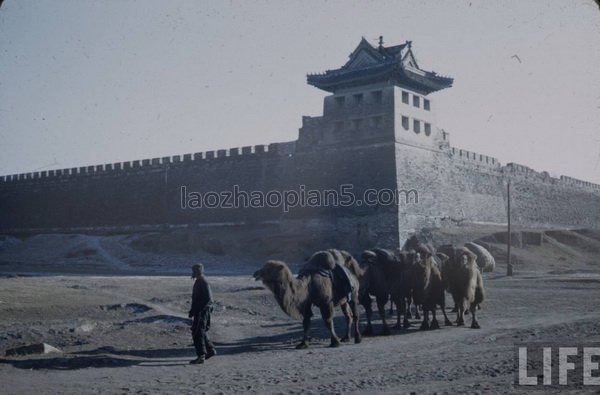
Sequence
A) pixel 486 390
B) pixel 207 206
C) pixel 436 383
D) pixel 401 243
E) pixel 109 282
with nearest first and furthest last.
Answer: pixel 486 390 < pixel 436 383 < pixel 109 282 < pixel 401 243 < pixel 207 206

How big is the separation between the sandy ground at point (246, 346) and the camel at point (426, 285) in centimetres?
41

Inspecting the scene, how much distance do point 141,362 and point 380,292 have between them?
429cm

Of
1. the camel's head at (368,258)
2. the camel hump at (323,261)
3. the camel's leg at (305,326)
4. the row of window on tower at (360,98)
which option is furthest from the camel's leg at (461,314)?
the row of window on tower at (360,98)

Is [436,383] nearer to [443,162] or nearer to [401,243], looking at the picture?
[401,243]

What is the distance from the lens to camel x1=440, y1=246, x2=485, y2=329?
10102 mm

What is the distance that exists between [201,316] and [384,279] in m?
3.83

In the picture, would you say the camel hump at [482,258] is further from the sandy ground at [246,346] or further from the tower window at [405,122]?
the tower window at [405,122]

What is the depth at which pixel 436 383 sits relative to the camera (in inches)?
228

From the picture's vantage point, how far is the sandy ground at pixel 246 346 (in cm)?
594

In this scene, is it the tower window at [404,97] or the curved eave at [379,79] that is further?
the tower window at [404,97]

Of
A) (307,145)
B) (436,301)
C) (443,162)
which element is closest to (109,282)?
(436,301)

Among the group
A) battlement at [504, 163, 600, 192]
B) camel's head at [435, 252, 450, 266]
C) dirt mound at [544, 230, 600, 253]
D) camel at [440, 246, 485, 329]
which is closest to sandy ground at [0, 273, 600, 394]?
camel at [440, 246, 485, 329]

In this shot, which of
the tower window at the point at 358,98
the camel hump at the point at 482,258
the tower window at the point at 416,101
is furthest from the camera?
the tower window at the point at 416,101

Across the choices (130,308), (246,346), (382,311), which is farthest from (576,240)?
(246,346)
